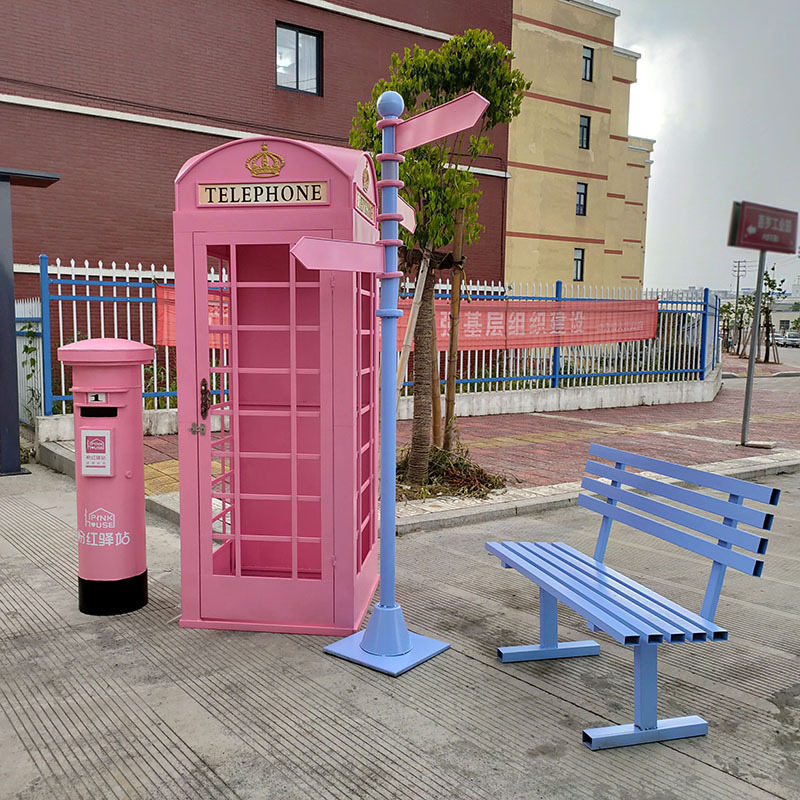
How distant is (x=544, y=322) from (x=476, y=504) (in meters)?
8.34

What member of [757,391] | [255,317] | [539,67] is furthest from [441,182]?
[539,67]

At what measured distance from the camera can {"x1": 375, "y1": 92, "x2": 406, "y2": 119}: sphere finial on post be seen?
3715 millimetres

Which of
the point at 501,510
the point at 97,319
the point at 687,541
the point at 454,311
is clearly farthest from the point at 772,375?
the point at 687,541

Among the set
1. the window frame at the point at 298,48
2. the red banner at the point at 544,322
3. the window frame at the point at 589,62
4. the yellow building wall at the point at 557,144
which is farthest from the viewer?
the window frame at the point at 589,62

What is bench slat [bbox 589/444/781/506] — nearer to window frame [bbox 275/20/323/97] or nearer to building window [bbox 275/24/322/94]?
window frame [bbox 275/20/323/97]

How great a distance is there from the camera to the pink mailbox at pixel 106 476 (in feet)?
14.8

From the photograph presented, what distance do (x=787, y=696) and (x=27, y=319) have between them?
33.8ft

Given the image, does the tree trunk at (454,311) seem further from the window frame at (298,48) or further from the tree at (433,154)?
the window frame at (298,48)

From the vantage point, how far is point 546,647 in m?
4.00

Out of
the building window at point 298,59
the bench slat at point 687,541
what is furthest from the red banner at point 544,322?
the building window at point 298,59

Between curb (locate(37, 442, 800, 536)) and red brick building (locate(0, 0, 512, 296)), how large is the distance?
7.81 meters

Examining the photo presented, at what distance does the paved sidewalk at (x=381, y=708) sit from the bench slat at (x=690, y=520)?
2.63 ft

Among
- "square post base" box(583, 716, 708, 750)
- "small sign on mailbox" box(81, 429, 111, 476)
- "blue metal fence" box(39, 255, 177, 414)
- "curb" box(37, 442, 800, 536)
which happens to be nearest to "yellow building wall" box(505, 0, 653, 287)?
"blue metal fence" box(39, 255, 177, 414)

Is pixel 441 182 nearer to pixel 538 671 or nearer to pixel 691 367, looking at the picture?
pixel 538 671
